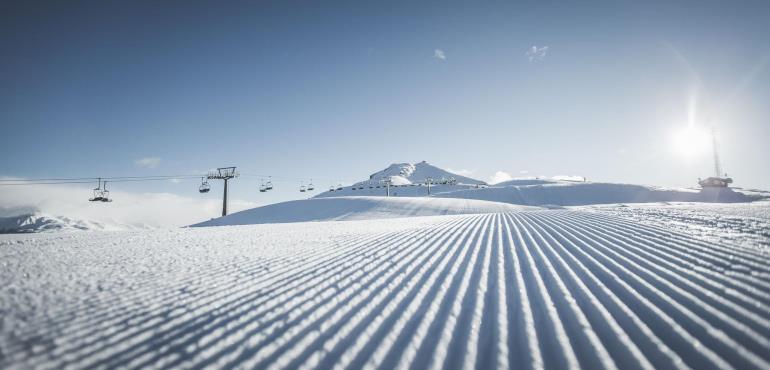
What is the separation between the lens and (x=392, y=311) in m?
4.14

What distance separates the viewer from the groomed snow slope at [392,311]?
3.04m

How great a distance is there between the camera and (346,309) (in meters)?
4.19

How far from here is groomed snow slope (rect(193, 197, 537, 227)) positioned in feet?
102

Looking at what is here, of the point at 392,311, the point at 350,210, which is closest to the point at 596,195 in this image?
the point at 350,210

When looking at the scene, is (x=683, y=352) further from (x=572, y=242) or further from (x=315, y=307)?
(x=572, y=242)

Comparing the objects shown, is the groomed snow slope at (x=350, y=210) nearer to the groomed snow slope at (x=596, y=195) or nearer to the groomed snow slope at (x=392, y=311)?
the groomed snow slope at (x=392, y=311)

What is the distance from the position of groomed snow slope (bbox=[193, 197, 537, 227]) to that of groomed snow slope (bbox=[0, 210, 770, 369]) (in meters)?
23.9

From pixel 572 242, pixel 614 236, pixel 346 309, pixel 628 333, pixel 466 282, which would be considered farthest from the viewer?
pixel 614 236

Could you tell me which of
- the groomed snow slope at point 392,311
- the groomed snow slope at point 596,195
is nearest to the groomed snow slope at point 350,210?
the groomed snow slope at point 392,311

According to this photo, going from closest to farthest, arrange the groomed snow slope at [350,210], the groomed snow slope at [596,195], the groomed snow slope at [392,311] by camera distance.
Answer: the groomed snow slope at [392,311] < the groomed snow slope at [350,210] < the groomed snow slope at [596,195]

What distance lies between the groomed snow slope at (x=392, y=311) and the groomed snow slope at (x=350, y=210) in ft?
78.3

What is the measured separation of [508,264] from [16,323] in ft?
25.9

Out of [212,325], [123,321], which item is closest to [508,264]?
[212,325]

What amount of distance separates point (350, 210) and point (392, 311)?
3033cm
